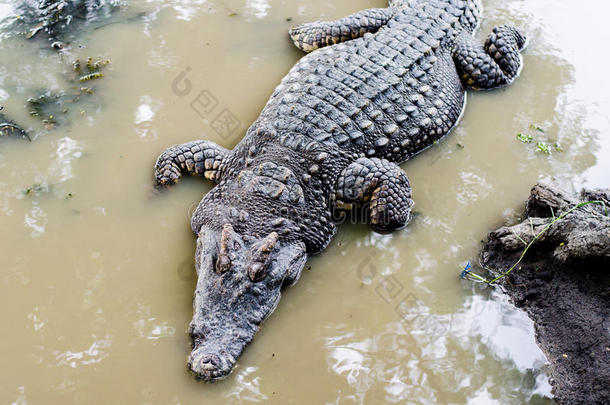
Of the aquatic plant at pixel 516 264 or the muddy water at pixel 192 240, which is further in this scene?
the aquatic plant at pixel 516 264

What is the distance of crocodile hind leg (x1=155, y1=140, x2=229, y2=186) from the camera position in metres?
4.59

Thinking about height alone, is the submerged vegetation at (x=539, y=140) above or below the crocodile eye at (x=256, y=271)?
above

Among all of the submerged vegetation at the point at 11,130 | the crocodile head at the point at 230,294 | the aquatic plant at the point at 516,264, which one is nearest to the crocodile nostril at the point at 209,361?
the crocodile head at the point at 230,294

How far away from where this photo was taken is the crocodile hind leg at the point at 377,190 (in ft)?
13.9

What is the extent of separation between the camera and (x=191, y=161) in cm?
461

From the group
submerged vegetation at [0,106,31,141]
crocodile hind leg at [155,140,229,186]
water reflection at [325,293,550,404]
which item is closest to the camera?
water reflection at [325,293,550,404]

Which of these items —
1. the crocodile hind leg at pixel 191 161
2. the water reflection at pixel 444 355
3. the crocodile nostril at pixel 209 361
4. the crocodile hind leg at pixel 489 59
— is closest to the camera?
the crocodile nostril at pixel 209 361

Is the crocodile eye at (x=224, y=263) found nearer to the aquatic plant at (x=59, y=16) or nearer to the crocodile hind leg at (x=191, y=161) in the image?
the crocodile hind leg at (x=191, y=161)

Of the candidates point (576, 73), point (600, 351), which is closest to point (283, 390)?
point (600, 351)

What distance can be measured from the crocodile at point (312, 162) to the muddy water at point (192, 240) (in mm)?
234

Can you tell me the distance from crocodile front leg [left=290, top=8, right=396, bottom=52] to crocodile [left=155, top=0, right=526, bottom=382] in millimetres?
237

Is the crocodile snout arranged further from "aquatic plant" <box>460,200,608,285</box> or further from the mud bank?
the mud bank

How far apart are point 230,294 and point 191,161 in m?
1.70

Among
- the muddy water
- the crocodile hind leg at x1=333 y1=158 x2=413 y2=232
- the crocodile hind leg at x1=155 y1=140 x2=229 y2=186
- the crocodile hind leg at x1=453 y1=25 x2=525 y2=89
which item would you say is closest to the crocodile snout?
the muddy water
